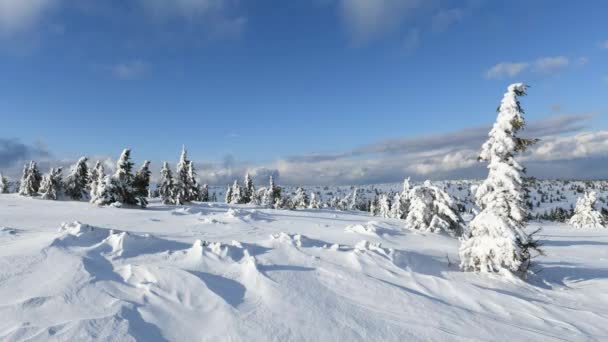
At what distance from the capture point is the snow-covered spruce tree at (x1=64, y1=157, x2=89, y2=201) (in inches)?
2015

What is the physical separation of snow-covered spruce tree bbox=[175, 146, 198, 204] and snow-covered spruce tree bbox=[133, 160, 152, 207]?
666cm

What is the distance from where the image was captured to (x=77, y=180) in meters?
51.8

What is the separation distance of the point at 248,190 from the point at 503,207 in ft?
240

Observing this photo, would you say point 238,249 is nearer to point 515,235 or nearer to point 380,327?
point 380,327

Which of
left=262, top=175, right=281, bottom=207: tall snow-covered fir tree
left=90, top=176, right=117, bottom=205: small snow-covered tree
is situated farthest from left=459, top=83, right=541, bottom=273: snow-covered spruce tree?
left=262, top=175, right=281, bottom=207: tall snow-covered fir tree

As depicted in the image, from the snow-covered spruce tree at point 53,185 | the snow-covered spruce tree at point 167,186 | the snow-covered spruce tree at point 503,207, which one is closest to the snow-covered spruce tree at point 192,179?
the snow-covered spruce tree at point 167,186

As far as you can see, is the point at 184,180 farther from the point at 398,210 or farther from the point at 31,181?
the point at 398,210

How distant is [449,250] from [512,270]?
3.95 m

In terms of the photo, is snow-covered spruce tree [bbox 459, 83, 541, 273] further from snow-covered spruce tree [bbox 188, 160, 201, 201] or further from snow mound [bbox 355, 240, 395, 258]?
snow-covered spruce tree [bbox 188, 160, 201, 201]

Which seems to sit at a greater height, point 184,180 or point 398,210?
point 184,180

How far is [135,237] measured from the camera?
10938mm

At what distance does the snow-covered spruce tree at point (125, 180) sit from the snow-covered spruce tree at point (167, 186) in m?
16.0

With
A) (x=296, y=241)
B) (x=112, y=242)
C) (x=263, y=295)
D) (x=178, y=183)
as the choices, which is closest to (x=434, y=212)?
A: (x=296, y=241)

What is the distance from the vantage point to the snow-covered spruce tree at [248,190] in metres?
81.3
